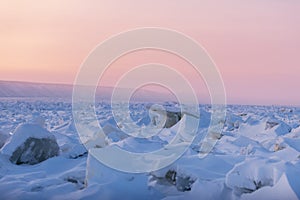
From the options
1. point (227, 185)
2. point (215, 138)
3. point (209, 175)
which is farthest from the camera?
point (215, 138)

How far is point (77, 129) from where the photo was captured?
11.6 m

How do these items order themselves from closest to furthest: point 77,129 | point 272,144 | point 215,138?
point 272,144 < point 215,138 < point 77,129

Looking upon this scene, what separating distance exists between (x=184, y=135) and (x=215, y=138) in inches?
30.0

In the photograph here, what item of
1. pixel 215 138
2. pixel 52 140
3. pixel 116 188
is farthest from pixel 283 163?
pixel 215 138

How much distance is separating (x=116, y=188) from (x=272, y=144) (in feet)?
14.2

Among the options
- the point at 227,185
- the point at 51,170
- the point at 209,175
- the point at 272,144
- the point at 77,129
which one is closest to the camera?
the point at 227,185

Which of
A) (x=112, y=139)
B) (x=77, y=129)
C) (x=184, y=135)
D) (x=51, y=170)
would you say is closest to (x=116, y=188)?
(x=51, y=170)

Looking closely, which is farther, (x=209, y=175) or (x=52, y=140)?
(x=52, y=140)

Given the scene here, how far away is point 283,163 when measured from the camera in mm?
5125

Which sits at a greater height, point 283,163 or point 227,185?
point 283,163

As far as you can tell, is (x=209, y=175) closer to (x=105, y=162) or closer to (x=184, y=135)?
(x=105, y=162)

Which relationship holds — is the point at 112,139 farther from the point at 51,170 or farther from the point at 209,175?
the point at 209,175

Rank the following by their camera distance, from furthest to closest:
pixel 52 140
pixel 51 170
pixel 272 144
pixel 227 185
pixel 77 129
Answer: pixel 77 129 → pixel 272 144 → pixel 52 140 → pixel 51 170 → pixel 227 185

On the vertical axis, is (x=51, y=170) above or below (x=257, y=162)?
below
